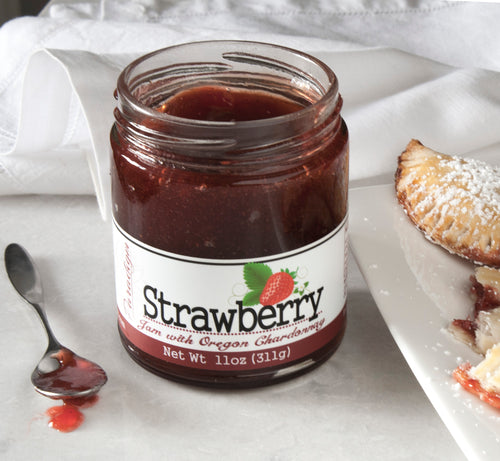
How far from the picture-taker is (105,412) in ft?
3.55

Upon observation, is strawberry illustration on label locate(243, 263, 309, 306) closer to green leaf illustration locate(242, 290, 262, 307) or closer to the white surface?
green leaf illustration locate(242, 290, 262, 307)

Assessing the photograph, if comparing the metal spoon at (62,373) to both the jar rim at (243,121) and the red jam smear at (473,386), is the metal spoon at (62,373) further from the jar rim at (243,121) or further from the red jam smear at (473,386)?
the red jam smear at (473,386)

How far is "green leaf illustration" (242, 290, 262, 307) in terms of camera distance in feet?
3.31

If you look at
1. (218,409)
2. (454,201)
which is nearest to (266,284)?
(218,409)

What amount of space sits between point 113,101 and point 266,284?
0.58 meters

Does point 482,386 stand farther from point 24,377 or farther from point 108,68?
point 108,68

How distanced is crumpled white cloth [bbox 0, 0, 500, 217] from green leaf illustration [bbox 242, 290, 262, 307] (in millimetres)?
528

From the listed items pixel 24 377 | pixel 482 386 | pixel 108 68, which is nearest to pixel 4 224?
pixel 108 68

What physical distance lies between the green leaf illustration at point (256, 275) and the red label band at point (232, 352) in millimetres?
73

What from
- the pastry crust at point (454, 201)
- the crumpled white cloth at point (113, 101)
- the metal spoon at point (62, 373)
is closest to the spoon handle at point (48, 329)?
the metal spoon at point (62, 373)

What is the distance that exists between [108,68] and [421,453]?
0.85 metres

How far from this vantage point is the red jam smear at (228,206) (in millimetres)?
975

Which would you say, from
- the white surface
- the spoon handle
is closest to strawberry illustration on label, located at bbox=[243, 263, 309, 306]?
the white surface

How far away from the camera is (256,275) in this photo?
1001 mm
